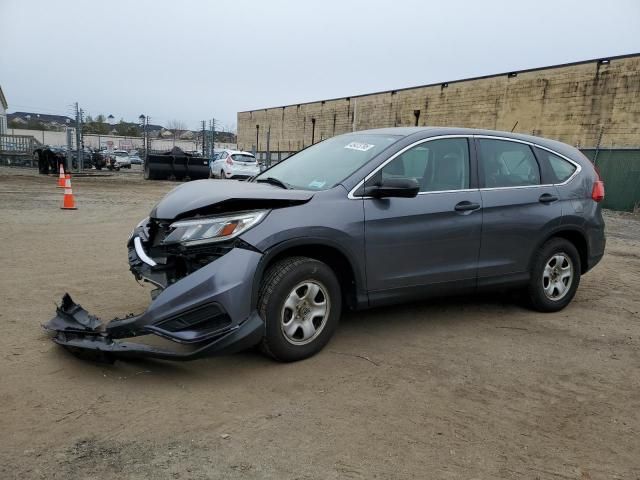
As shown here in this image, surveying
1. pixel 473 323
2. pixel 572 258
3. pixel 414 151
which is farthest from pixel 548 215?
pixel 414 151

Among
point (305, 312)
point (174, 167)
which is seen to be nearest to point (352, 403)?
point (305, 312)

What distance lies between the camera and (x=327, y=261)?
390cm

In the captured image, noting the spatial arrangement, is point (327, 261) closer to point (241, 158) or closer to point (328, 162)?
point (328, 162)

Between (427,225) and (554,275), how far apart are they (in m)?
1.83

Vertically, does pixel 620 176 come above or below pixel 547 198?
A: above

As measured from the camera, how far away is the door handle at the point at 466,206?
4.39 metres

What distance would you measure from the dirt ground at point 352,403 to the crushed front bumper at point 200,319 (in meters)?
0.23

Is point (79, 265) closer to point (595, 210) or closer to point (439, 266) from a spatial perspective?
point (439, 266)

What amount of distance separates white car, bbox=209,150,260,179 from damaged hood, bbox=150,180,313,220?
57.7ft

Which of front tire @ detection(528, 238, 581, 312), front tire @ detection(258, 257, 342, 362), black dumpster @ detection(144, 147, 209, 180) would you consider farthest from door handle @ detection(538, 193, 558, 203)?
black dumpster @ detection(144, 147, 209, 180)

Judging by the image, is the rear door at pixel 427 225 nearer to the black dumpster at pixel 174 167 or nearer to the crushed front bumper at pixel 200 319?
the crushed front bumper at pixel 200 319

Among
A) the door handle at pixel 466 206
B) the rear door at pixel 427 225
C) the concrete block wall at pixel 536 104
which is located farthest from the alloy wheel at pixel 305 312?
the concrete block wall at pixel 536 104

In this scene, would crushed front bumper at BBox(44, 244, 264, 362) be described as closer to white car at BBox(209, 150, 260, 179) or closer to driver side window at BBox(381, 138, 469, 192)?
driver side window at BBox(381, 138, 469, 192)

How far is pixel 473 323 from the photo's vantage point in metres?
4.84
